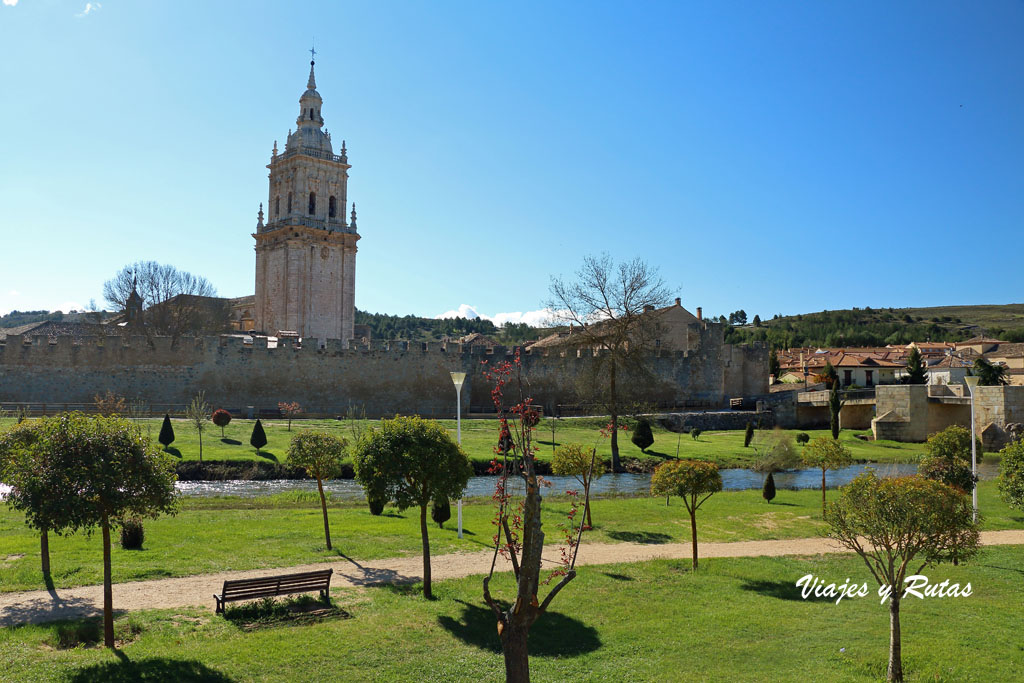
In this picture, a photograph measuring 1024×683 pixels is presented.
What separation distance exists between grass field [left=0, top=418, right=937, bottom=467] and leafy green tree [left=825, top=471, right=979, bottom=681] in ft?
54.6

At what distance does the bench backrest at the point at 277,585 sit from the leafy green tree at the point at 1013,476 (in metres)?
12.5

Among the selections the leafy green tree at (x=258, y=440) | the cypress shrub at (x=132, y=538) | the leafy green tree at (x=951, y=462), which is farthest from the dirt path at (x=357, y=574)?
the leafy green tree at (x=258, y=440)

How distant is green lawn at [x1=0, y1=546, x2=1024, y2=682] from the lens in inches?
317

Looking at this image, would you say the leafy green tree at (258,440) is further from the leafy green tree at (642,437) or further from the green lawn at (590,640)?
the green lawn at (590,640)

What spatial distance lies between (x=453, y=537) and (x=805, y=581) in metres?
6.59

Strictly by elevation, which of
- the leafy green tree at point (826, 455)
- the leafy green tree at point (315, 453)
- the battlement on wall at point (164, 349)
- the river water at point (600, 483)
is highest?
the battlement on wall at point (164, 349)

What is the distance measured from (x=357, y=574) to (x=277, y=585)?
207cm

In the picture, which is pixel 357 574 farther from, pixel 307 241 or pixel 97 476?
pixel 307 241

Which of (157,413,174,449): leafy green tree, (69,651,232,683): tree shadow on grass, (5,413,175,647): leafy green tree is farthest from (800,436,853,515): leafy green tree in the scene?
(157,413,174,449): leafy green tree

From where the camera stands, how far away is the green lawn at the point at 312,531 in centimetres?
1188

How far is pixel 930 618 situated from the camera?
10.2m

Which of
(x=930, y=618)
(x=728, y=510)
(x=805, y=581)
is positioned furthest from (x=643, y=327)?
(x=930, y=618)

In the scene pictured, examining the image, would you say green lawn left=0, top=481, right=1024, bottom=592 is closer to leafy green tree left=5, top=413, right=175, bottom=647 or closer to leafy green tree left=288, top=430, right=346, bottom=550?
leafy green tree left=288, top=430, right=346, bottom=550

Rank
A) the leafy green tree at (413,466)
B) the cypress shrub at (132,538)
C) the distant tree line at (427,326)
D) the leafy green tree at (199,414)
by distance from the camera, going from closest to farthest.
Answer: the leafy green tree at (413,466)
the cypress shrub at (132,538)
the leafy green tree at (199,414)
the distant tree line at (427,326)
